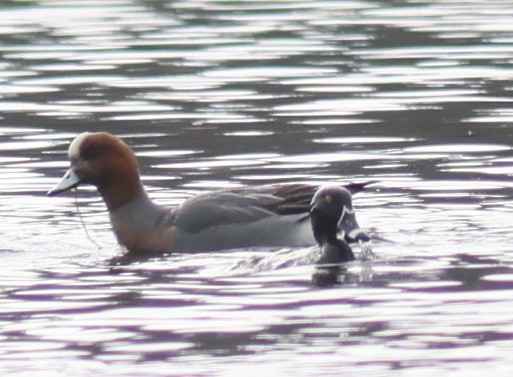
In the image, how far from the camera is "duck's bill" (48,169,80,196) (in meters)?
12.8

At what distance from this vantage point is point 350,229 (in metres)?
11.6

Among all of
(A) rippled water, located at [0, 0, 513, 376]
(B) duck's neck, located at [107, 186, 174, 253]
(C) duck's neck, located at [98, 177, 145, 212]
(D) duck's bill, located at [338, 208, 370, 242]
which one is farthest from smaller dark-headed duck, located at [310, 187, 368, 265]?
(C) duck's neck, located at [98, 177, 145, 212]

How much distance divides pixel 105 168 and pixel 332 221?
79.2 inches

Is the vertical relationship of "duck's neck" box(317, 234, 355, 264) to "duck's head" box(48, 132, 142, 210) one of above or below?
below

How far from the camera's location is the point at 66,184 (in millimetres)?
12836

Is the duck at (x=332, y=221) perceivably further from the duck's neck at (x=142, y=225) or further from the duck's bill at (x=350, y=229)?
the duck's neck at (x=142, y=225)

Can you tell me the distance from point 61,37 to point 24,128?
6.56 metres

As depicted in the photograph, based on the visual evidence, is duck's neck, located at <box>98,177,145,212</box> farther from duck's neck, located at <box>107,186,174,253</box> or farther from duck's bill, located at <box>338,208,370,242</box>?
duck's bill, located at <box>338,208,370,242</box>

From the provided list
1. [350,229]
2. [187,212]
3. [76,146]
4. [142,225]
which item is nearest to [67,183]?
[76,146]

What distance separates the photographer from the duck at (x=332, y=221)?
11.6 m

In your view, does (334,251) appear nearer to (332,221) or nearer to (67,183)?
(332,221)

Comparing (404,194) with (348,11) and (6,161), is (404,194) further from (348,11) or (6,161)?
(348,11)

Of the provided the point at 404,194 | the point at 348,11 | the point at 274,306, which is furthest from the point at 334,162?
the point at 348,11

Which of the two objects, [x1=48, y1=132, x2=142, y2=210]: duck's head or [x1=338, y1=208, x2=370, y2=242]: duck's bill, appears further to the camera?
[x1=48, y1=132, x2=142, y2=210]: duck's head
